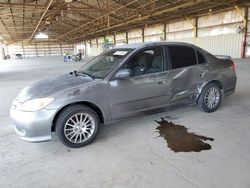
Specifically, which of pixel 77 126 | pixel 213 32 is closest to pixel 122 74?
pixel 77 126

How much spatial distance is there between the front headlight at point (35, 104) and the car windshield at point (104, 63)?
844 mm

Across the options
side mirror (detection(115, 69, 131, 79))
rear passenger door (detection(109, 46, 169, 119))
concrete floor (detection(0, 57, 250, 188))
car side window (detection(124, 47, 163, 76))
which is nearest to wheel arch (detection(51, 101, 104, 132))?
rear passenger door (detection(109, 46, 169, 119))

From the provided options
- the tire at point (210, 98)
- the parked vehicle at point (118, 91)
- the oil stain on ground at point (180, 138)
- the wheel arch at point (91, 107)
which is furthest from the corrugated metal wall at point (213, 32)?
the wheel arch at point (91, 107)

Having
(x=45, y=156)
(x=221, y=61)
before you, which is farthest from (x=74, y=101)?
(x=221, y=61)

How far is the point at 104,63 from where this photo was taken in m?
3.70

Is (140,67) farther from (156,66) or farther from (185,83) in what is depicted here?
(185,83)

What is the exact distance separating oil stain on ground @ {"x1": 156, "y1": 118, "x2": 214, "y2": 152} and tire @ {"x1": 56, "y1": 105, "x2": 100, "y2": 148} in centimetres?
109

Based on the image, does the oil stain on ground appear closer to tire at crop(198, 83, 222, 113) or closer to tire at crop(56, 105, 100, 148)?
tire at crop(198, 83, 222, 113)

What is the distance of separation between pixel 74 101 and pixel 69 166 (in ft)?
2.74

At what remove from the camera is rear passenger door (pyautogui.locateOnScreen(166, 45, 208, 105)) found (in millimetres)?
3675

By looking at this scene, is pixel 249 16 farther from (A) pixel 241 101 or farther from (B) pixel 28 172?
(B) pixel 28 172

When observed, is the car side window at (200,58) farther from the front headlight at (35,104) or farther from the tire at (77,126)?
the front headlight at (35,104)

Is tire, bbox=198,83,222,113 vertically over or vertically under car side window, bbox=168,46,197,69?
under

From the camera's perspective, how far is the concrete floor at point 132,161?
2.21m
